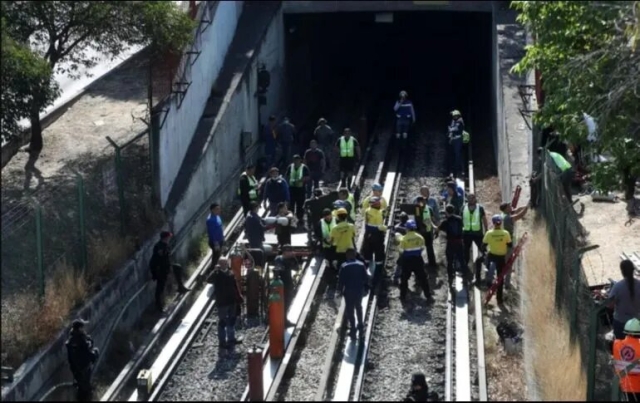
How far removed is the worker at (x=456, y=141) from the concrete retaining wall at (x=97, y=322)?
26.4 ft

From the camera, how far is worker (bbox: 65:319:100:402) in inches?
624

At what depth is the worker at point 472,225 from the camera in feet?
67.5

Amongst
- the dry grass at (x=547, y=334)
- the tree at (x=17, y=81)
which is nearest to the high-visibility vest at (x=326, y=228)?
the dry grass at (x=547, y=334)

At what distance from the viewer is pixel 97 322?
18406 mm

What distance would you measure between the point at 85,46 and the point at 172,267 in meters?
4.82

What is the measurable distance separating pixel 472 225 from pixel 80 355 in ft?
24.5

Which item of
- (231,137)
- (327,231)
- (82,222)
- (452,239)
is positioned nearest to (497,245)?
(452,239)

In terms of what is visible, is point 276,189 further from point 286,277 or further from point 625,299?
point 625,299

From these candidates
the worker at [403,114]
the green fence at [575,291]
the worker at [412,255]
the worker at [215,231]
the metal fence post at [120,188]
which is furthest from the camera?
the worker at [403,114]

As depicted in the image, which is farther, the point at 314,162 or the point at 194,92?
the point at 194,92

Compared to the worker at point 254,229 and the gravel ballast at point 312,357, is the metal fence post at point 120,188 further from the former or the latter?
the gravel ballast at point 312,357

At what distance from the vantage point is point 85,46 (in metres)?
22.4

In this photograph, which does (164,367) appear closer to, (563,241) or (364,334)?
(364,334)

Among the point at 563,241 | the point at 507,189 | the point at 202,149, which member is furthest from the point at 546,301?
the point at 202,149
